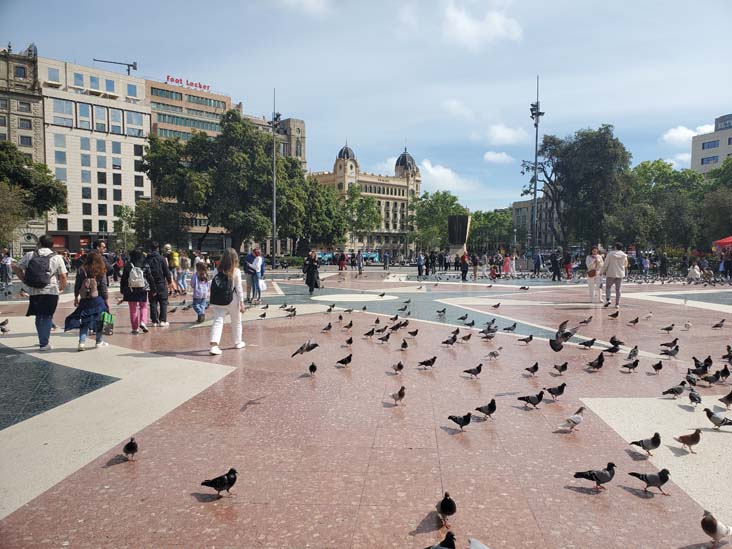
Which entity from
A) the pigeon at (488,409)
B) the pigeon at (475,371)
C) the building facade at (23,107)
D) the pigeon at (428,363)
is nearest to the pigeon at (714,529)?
the pigeon at (488,409)

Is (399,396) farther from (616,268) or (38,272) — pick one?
(616,268)

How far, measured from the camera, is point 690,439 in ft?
14.1

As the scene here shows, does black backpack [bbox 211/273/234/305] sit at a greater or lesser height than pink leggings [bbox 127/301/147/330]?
greater

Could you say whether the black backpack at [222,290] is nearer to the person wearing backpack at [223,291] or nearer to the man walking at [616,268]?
the person wearing backpack at [223,291]

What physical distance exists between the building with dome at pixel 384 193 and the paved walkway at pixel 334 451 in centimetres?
10496

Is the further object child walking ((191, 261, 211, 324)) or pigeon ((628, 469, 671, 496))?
child walking ((191, 261, 211, 324))

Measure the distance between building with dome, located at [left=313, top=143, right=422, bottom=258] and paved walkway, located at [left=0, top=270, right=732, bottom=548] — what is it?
10496cm

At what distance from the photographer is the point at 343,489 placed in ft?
11.9

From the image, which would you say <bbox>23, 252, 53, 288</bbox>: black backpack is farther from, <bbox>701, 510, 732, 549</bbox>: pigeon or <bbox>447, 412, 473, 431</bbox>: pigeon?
<bbox>701, 510, 732, 549</bbox>: pigeon

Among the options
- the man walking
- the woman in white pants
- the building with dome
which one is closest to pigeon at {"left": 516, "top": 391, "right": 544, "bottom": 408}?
the man walking

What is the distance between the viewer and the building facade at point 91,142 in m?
66.9

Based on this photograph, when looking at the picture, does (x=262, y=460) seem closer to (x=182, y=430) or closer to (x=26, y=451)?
(x=182, y=430)

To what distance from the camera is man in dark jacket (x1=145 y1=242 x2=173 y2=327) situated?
1038 centimetres

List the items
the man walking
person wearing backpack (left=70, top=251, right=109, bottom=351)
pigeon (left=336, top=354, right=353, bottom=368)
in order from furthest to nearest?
the man walking
person wearing backpack (left=70, top=251, right=109, bottom=351)
pigeon (left=336, top=354, right=353, bottom=368)
